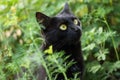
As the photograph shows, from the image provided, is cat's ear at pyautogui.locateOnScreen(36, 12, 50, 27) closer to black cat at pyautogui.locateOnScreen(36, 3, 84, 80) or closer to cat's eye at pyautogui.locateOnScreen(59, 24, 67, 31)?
black cat at pyautogui.locateOnScreen(36, 3, 84, 80)

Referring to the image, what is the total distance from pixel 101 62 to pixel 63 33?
112cm

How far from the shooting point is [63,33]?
356 cm

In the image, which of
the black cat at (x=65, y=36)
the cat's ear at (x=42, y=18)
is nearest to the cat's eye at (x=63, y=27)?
the black cat at (x=65, y=36)

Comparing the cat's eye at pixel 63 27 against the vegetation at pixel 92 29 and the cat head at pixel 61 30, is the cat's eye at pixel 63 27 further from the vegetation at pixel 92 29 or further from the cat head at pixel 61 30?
the vegetation at pixel 92 29

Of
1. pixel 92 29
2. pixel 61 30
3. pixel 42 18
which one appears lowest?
pixel 92 29

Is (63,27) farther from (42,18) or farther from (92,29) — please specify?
(92,29)

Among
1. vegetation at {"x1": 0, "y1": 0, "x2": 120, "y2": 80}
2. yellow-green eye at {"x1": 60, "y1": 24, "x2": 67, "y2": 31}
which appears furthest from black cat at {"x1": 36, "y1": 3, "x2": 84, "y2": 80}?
vegetation at {"x1": 0, "y1": 0, "x2": 120, "y2": 80}

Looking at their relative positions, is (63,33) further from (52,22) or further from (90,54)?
(90,54)

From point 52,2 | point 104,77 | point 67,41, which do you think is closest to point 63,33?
point 67,41

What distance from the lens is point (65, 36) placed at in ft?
11.7

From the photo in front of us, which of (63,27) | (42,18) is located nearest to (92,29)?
(63,27)

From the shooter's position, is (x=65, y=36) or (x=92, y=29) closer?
(x=65, y=36)

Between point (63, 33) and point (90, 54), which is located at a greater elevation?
point (63, 33)

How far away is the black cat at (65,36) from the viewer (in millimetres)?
3516
